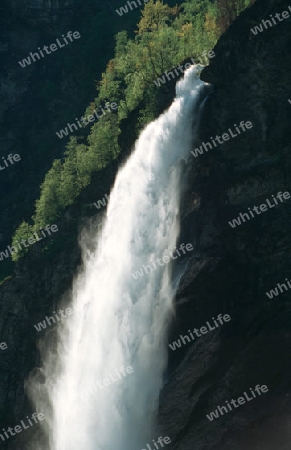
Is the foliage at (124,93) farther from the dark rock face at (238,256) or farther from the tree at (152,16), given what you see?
the dark rock face at (238,256)

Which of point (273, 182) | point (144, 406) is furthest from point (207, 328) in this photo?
point (273, 182)

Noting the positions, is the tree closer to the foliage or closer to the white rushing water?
the foliage

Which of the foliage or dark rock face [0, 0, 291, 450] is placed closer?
dark rock face [0, 0, 291, 450]

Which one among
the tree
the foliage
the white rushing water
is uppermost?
the tree

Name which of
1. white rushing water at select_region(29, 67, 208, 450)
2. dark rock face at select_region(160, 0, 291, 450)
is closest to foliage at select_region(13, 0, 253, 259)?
white rushing water at select_region(29, 67, 208, 450)

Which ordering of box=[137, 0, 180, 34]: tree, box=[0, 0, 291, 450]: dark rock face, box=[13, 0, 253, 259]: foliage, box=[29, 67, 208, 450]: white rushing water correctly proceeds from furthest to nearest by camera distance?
box=[137, 0, 180, 34]: tree → box=[13, 0, 253, 259]: foliage → box=[29, 67, 208, 450]: white rushing water → box=[0, 0, 291, 450]: dark rock face

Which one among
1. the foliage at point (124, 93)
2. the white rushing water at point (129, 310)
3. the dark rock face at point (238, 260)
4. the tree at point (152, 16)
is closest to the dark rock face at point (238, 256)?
the dark rock face at point (238, 260)

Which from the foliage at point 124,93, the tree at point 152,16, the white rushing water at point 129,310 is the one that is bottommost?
the white rushing water at point 129,310
